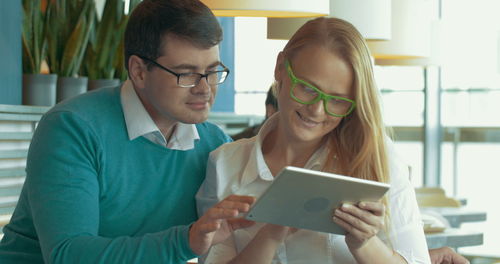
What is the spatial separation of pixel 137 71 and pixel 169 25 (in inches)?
6.9

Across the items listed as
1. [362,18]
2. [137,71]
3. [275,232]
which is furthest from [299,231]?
[362,18]

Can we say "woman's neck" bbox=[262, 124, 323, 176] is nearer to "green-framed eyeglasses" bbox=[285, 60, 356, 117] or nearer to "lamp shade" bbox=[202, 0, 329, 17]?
"green-framed eyeglasses" bbox=[285, 60, 356, 117]

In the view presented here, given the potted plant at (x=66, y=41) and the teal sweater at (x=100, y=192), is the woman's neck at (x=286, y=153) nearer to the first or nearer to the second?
the teal sweater at (x=100, y=192)

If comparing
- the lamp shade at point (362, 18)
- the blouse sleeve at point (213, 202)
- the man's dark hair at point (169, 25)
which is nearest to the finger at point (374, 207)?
the blouse sleeve at point (213, 202)

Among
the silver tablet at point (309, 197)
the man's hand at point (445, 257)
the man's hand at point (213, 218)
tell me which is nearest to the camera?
the silver tablet at point (309, 197)

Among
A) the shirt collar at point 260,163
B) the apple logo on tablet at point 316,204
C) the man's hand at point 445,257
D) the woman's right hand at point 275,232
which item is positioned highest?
the shirt collar at point 260,163

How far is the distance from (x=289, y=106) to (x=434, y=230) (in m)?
1.58

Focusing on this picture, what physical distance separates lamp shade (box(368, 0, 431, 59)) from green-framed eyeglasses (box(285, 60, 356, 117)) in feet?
7.47

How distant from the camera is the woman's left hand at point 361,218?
5.57ft

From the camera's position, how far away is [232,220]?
1.89 metres

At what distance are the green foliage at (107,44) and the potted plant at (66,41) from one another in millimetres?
119

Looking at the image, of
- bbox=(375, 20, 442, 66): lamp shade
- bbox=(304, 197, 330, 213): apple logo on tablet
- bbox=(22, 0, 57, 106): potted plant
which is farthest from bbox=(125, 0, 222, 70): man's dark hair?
bbox=(375, 20, 442, 66): lamp shade

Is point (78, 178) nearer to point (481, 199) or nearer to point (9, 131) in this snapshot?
point (9, 131)

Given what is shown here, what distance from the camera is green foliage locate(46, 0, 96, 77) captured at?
13.6ft
